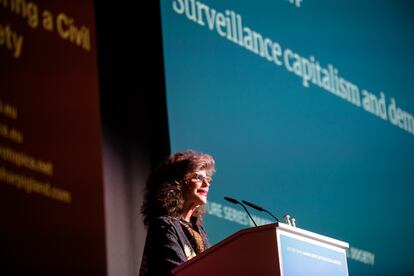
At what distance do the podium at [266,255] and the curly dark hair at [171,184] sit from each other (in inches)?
24.9

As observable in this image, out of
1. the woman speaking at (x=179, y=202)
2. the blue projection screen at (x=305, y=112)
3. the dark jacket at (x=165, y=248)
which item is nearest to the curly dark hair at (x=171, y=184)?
the woman speaking at (x=179, y=202)

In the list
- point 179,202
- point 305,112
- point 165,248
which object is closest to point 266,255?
point 165,248

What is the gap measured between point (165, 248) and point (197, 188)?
1.49ft

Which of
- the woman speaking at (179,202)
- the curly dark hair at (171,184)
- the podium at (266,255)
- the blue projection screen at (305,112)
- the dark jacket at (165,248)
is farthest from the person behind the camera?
the blue projection screen at (305,112)

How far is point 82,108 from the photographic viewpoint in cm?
374

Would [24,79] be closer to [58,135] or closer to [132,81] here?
[58,135]

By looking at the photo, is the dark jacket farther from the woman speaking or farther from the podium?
the podium

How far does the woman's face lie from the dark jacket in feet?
0.57

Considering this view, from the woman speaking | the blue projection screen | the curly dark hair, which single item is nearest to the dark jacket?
the woman speaking

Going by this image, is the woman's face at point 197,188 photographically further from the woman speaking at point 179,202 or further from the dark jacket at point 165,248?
the dark jacket at point 165,248

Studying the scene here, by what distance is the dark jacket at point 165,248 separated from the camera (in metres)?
3.41

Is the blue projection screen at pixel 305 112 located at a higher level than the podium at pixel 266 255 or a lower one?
higher

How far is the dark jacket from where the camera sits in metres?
3.41

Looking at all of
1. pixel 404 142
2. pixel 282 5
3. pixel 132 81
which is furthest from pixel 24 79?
pixel 404 142
